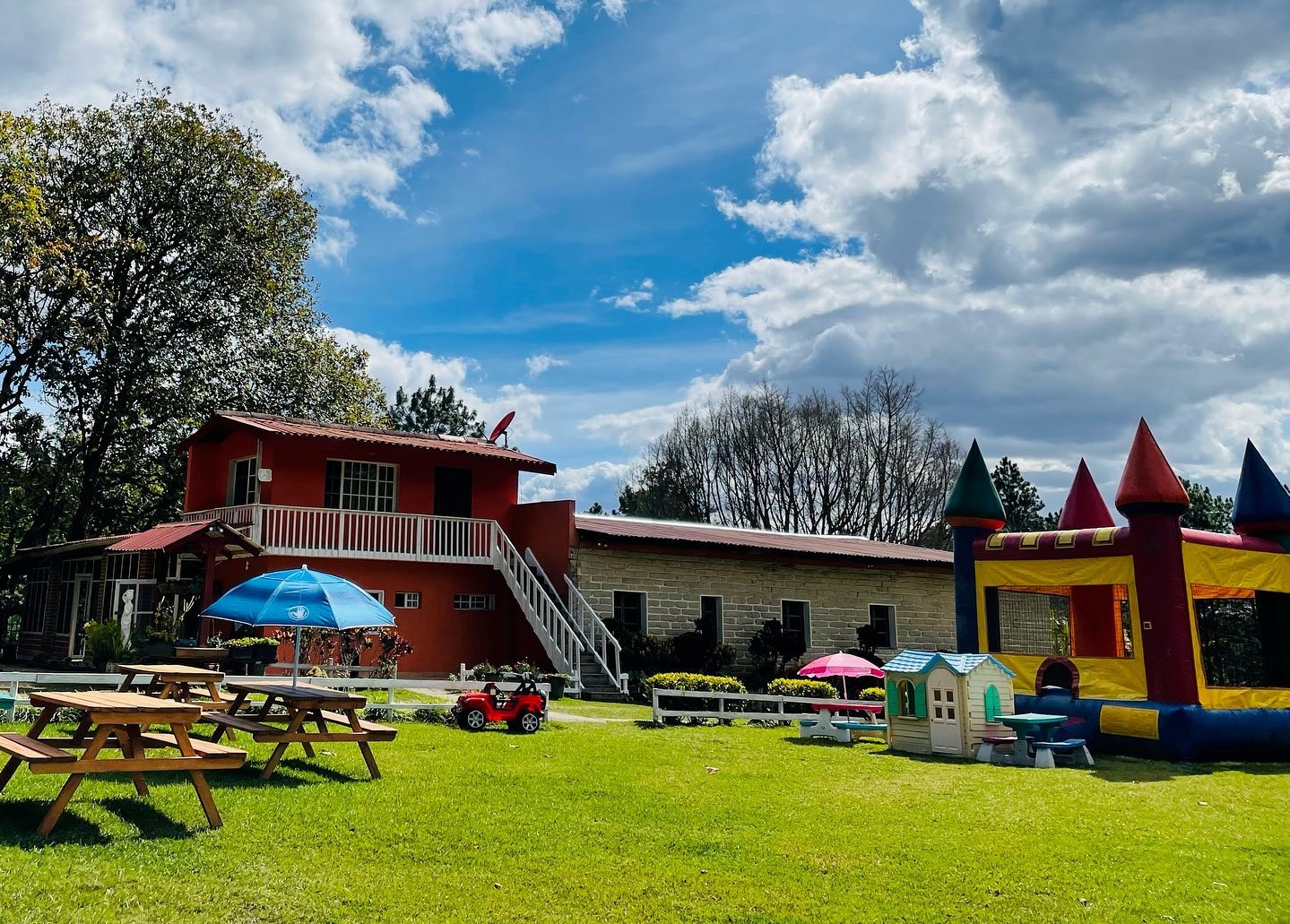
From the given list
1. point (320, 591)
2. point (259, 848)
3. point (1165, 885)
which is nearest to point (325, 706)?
point (320, 591)

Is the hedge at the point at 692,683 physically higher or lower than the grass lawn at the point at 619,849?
higher

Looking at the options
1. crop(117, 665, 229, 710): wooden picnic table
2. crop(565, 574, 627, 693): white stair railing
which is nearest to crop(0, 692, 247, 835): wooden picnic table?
crop(117, 665, 229, 710): wooden picnic table

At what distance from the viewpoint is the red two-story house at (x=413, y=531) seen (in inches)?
851

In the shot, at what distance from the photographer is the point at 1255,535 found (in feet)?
58.7

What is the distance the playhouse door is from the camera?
1432 cm

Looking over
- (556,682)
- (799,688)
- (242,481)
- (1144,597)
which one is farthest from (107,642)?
(1144,597)

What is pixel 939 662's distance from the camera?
1468cm

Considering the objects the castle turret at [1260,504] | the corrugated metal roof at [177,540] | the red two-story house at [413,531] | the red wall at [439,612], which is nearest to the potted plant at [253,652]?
the corrugated metal roof at [177,540]

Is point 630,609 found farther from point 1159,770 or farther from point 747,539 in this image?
point 1159,770

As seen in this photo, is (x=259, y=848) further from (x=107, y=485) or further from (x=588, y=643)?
(x=107, y=485)

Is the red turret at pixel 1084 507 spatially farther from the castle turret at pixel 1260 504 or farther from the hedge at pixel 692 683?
the hedge at pixel 692 683

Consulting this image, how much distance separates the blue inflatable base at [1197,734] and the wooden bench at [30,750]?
13788mm

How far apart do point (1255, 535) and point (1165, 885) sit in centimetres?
1261

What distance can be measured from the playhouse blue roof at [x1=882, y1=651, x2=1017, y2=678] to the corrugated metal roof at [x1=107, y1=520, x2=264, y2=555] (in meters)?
12.4
